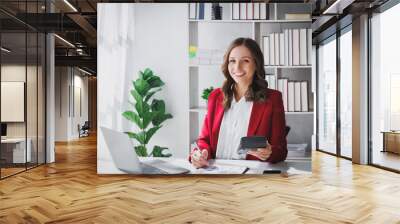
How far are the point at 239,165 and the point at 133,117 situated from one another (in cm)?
171

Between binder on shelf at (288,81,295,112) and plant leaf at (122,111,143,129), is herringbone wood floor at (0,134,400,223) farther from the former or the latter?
binder on shelf at (288,81,295,112)

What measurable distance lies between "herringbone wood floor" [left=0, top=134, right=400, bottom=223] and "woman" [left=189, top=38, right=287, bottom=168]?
401 millimetres

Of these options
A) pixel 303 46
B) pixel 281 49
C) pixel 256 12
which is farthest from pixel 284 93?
pixel 256 12

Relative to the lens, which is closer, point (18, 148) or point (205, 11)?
point (205, 11)

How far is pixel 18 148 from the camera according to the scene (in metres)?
6.41

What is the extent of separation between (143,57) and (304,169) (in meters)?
2.93

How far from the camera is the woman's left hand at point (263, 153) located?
5.87 m

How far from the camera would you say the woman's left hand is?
587 cm

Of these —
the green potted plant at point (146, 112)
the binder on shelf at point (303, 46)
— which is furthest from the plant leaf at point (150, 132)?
the binder on shelf at point (303, 46)

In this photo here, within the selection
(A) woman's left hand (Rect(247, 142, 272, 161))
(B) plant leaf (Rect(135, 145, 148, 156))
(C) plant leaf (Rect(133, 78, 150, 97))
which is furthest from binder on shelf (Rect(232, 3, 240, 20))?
(B) plant leaf (Rect(135, 145, 148, 156))

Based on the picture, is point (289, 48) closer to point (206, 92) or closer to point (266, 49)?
point (266, 49)

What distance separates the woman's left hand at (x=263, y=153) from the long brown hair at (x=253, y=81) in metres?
0.71

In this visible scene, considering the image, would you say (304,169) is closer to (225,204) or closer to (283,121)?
(283,121)

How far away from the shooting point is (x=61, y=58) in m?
12.8
